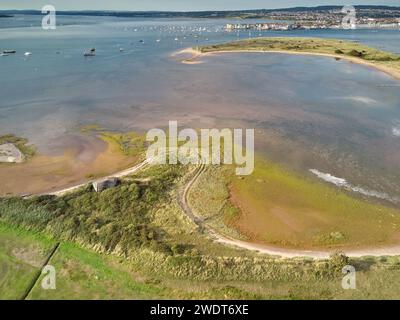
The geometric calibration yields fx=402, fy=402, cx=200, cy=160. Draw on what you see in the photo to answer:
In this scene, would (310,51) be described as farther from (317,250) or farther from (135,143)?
(317,250)

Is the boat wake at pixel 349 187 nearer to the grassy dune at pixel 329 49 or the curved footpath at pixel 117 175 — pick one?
the curved footpath at pixel 117 175

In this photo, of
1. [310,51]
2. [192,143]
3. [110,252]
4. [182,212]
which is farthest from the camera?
[310,51]

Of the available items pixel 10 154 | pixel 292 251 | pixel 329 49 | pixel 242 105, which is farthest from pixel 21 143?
pixel 329 49

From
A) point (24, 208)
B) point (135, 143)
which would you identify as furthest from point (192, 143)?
point (24, 208)

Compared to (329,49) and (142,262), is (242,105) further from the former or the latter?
(329,49)

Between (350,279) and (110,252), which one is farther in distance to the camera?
(110,252)

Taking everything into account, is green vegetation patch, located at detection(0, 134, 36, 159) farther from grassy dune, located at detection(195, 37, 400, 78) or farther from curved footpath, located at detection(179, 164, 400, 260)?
grassy dune, located at detection(195, 37, 400, 78)

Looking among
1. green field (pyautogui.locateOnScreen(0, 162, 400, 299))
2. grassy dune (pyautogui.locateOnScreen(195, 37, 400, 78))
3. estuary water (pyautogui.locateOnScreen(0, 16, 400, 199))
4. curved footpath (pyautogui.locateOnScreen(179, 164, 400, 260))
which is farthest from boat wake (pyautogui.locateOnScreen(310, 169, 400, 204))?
grassy dune (pyautogui.locateOnScreen(195, 37, 400, 78))
